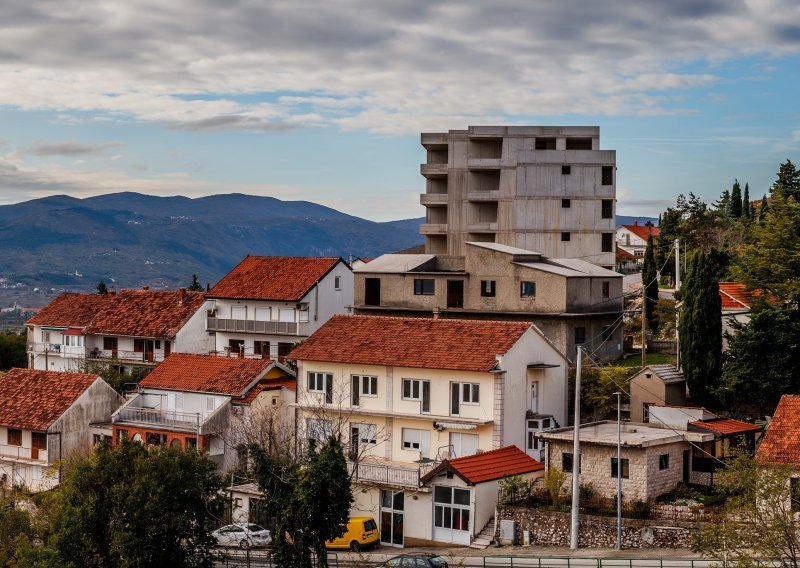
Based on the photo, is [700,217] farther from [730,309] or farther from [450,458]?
[450,458]

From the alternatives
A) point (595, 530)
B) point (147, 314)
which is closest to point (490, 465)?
point (595, 530)

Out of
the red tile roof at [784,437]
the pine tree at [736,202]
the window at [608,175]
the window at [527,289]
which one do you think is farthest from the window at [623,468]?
the pine tree at [736,202]

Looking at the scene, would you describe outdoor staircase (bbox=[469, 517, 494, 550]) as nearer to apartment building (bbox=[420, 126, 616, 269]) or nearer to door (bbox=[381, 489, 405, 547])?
door (bbox=[381, 489, 405, 547])

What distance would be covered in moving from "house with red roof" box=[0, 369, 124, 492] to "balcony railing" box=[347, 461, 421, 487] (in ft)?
72.5

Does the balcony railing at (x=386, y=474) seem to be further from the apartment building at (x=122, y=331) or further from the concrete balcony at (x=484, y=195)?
the concrete balcony at (x=484, y=195)

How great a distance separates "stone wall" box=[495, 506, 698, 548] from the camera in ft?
159

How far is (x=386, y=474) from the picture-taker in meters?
54.8

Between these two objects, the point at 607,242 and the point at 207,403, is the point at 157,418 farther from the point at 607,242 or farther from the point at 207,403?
the point at 607,242

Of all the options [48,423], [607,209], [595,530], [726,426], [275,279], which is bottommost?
[595,530]

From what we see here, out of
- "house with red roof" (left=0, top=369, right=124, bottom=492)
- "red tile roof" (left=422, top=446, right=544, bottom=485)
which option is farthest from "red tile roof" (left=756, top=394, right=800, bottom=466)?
"house with red roof" (left=0, top=369, right=124, bottom=492)

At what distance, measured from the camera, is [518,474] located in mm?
53938

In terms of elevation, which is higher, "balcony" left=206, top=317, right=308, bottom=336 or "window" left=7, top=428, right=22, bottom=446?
"balcony" left=206, top=317, right=308, bottom=336

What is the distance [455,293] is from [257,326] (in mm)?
17797

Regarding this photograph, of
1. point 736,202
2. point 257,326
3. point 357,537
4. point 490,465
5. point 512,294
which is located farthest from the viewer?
point 736,202
